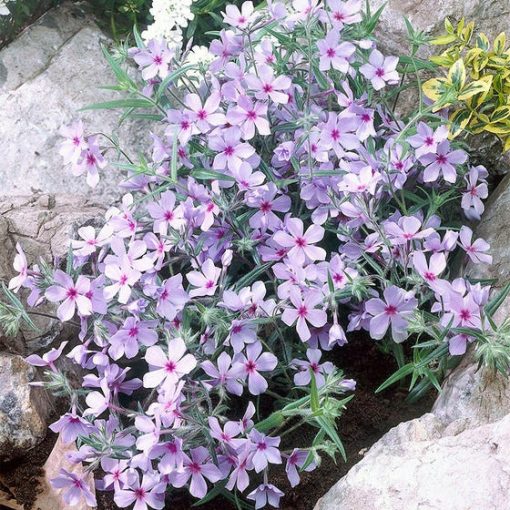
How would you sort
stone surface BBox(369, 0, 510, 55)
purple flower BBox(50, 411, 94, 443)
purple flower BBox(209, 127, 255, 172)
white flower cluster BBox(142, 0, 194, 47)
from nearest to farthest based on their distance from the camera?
purple flower BBox(50, 411, 94, 443), purple flower BBox(209, 127, 255, 172), stone surface BBox(369, 0, 510, 55), white flower cluster BBox(142, 0, 194, 47)

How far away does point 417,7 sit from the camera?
329cm

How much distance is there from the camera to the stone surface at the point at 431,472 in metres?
2.04

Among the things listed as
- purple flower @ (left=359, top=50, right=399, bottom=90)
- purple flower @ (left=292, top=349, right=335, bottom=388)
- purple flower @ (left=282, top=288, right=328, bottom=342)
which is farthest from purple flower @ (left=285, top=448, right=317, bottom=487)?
purple flower @ (left=359, top=50, right=399, bottom=90)

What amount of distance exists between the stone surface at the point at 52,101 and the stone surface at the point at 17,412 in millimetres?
971

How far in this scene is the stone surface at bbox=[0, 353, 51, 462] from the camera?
2537 millimetres

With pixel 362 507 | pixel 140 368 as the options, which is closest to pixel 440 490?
pixel 362 507

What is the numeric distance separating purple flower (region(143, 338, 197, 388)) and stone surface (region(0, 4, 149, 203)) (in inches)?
46.4

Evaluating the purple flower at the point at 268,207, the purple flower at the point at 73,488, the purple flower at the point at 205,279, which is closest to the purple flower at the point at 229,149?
the purple flower at the point at 268,207

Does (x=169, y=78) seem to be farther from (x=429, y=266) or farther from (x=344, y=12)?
(x=429, y=266)

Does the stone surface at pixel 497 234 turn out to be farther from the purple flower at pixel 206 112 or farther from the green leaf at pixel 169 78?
the green leaf at pixel 169 78

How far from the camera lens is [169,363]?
7.68 ft

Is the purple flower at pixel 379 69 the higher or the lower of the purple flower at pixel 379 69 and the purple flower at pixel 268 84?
the lower

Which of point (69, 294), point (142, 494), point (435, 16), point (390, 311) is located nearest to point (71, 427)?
point (142, 494)

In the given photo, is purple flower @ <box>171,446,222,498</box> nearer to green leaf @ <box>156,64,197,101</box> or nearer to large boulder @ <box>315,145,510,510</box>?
large boulder @ <box>315,145,510,510</box>
